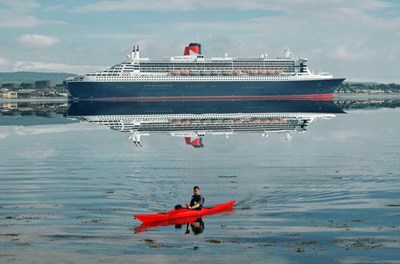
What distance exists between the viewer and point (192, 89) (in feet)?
520

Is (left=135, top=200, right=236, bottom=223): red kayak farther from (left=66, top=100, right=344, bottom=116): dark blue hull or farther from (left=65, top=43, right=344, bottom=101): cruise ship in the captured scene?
(left=65, top=43, right=344, bottom=101): cruise ship

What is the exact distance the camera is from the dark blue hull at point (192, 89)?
15562 centimetres

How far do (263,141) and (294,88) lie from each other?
108990mm

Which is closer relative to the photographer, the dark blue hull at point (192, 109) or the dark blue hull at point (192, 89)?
the dark blue hull at point (192, 109)

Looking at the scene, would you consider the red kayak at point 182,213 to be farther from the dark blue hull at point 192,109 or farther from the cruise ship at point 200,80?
the cruise ship at point 200,80

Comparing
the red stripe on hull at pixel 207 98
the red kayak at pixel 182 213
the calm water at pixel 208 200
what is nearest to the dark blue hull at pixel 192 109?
the red stripe on hull at pixel 207 98

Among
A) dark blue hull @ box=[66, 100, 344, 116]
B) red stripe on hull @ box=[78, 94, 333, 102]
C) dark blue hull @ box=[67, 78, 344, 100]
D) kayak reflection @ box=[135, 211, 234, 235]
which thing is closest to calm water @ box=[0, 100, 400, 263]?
kayak reflection @ box=[135, 211, 234, 235]

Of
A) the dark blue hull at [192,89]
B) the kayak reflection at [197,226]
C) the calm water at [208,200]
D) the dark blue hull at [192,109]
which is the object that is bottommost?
the kayak reflection at [197,226]

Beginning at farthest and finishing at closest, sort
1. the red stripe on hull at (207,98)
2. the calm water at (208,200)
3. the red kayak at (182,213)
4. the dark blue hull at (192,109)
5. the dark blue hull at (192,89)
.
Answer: the red stripe on hull at (207,98) → the dark blue hull at (192,89) → the dark blue hull at (192,109) → the red kayak at (182,213) → the calm water at (208,200)

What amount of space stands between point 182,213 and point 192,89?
134693mm

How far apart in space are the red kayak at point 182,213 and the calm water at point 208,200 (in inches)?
15.4

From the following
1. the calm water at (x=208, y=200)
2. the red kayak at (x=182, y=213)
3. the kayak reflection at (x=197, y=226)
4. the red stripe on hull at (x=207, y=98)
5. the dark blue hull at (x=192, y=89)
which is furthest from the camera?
the red stripe on hull at (x=207, y=98)

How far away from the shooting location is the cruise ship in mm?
156125

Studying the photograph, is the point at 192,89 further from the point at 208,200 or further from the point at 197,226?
the point at 197,226
